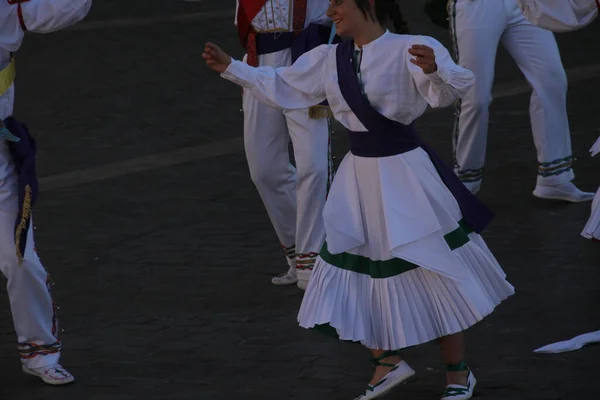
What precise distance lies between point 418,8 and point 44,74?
18.1 feet

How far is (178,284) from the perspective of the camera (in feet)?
25.1

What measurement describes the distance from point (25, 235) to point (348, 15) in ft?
5.56

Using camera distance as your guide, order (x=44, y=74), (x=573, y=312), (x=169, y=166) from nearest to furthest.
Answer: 1. (x=573, y=312)
2. (x=169, y=166)
3. (x=44, y=74)

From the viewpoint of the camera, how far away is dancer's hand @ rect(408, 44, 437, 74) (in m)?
5.25

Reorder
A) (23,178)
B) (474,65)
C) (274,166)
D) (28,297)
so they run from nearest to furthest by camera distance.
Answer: (23,178) → (28,297) → (274,166) → (474,65)

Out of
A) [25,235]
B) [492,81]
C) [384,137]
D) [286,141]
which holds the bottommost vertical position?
[492,81]

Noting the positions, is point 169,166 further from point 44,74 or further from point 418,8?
point 418,8

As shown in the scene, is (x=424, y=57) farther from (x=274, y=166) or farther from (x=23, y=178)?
(x=274, y=166)

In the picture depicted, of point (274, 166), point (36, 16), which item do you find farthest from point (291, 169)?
point (36, 16)

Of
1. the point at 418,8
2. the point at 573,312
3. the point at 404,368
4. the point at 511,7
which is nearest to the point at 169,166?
the point at 511,7

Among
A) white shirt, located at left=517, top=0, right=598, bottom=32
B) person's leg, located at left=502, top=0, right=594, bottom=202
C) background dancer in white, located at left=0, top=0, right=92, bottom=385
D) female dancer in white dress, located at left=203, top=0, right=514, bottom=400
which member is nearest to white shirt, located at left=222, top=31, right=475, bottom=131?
female dancer in white dress, located at left=203, top=0, right=514, bottom=400

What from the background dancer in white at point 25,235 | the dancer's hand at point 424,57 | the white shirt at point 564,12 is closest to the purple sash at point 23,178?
the background dancer in white at point 25,235

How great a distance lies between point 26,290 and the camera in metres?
6.12

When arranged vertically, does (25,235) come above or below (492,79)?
above
